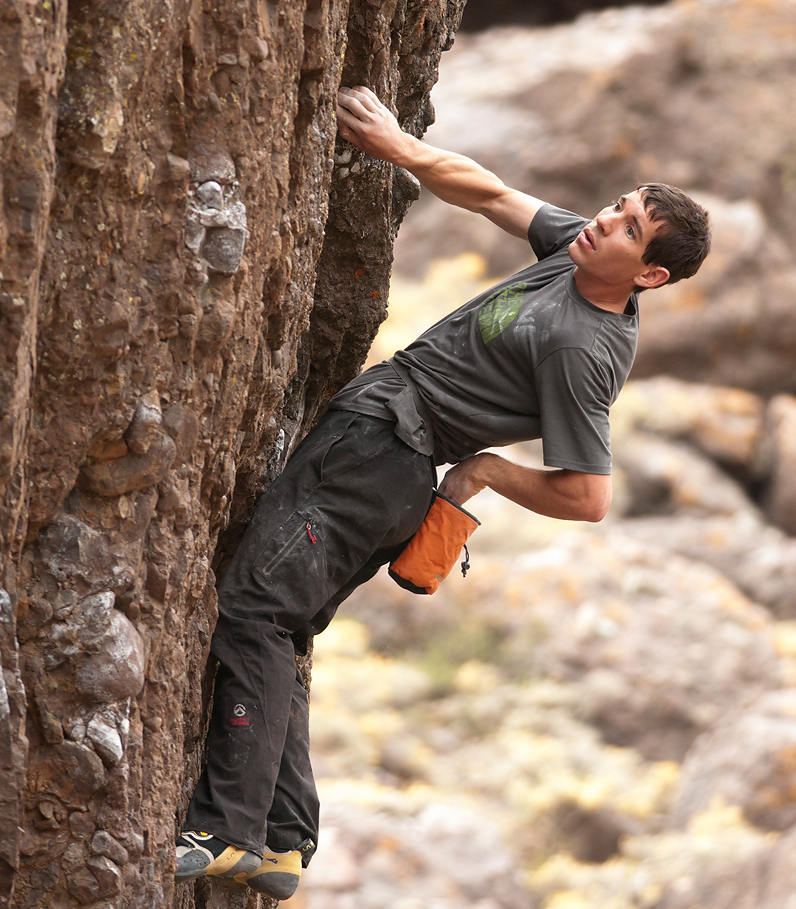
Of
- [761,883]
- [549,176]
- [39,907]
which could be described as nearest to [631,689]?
[761,883]

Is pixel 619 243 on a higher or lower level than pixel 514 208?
lower

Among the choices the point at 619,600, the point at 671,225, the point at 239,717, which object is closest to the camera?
the point at 239,717

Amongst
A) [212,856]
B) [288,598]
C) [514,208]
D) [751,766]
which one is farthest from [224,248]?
[751,766]

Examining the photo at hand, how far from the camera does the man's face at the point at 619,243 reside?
3.00m

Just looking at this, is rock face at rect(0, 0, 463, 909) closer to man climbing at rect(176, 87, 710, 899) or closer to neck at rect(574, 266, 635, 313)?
man climbing at rect(176, 87, 710, 899)

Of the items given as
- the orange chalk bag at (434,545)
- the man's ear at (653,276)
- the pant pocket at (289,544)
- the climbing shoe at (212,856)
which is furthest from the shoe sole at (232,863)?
the man's ear at (653,276)

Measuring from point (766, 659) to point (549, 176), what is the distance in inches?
247

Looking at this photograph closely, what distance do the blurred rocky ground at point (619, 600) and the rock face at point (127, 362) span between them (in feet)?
15.2

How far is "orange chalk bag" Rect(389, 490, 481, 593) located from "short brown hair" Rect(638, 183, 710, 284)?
0.93 meters

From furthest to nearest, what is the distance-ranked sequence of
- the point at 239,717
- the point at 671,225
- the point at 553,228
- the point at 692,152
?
the point at 692,152 → the point at 553,228 → the point at 671,225 → the point at 239,717

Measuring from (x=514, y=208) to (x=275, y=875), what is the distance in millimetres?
2138

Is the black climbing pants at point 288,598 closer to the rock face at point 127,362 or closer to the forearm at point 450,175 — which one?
the rock face at point 127,362

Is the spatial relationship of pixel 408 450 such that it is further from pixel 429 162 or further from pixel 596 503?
pixel 429 162

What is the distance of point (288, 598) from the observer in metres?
2.86
